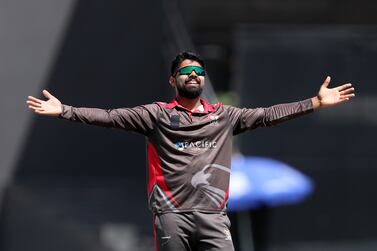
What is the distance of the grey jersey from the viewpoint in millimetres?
6742

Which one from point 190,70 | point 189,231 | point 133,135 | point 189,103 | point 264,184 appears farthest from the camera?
point 133,135

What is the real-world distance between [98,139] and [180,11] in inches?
91.9

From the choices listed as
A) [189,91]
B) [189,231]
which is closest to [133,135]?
[189,91]

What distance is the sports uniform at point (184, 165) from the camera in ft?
22.1

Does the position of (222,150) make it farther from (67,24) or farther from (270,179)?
(67,24)

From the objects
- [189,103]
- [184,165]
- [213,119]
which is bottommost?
[184,165]

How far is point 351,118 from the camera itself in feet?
45.3

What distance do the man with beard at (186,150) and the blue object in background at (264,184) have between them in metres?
6.47

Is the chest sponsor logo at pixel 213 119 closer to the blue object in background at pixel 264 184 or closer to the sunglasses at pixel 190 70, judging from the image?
the sunglasses at pixel 190 70

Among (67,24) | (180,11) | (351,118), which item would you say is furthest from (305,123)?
(67,24)

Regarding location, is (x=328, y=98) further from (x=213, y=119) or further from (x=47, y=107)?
(x=47, y=107)

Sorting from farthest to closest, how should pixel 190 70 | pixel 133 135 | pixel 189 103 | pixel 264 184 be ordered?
pixel 133 135, pixel 264 184, pixel 189 103, pixel 190 70

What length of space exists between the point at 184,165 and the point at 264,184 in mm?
6949

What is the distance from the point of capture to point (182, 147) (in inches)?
267
